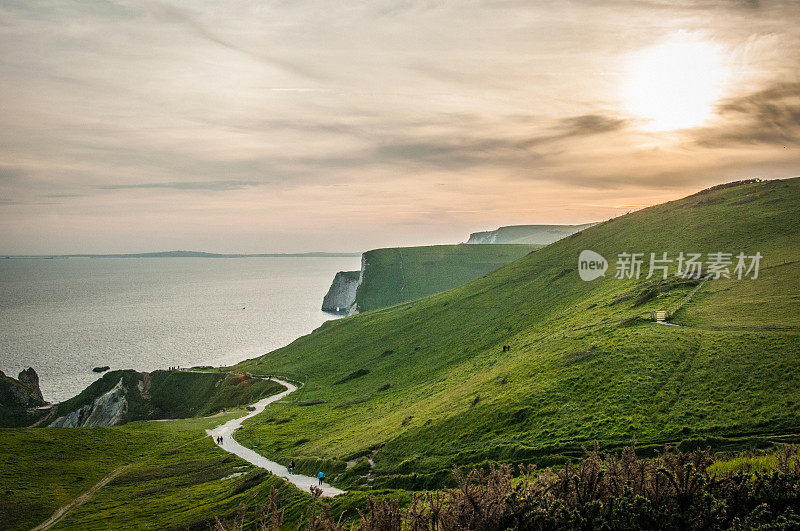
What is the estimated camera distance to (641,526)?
1122 cm

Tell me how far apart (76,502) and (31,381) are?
93359 mm

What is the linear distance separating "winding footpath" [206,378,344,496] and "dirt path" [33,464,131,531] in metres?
13.8

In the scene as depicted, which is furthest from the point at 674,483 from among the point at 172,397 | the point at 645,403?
the point at 172,397

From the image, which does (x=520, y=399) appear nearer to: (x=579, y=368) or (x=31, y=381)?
(x=579, y=368)

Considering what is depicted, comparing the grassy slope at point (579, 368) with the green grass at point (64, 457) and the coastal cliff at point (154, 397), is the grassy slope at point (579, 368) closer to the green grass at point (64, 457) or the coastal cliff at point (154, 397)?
the green grass at point (64, 457)

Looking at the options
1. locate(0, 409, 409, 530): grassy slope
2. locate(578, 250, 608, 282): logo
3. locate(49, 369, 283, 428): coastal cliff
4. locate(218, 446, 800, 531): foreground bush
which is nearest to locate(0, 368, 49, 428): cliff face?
locate(49, 369, 283, 428): coastal cliff

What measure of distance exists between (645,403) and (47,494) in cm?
6920

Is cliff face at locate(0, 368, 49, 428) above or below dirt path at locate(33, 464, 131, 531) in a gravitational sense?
below

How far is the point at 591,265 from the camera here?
309 feet

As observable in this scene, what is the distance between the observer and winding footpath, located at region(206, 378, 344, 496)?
4461 cm

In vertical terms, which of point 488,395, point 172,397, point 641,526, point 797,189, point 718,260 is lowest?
point 172,397

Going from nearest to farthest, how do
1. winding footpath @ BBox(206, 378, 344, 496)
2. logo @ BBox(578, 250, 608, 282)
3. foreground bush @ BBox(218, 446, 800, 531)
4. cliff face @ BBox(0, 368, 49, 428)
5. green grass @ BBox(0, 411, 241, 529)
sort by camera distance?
foreground bush @ BBox(218, 446, 800, 531), winding footpath @ BBox(206, 378, 344, 496), green grass @ BBox(0, 411, 241, 529), logo @ BBox(578, 250, 608, 282), cliff face @ BBox(0, 368, 49, 428)

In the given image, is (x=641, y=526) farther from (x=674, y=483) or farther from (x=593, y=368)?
(x=593, y=368)

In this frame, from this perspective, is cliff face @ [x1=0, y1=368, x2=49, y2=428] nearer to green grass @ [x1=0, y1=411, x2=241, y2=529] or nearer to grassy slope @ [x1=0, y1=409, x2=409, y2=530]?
green grass @ [x1=0, y1=411, x2=241, y2=529]
